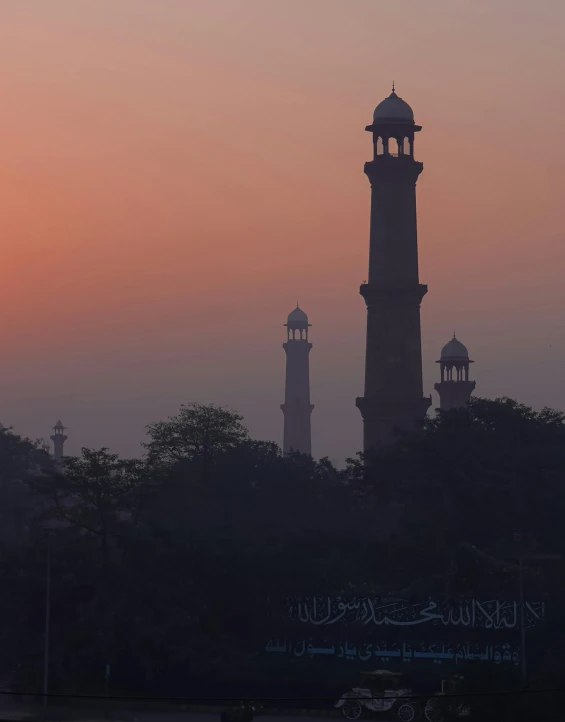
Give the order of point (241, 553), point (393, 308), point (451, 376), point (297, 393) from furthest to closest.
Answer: point (297, 393), point (451, 376), point (393, 308), point (241, 553)

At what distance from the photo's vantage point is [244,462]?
7244 centimetres

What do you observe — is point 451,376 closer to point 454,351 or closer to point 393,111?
point 454,351

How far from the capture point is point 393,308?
74750mm

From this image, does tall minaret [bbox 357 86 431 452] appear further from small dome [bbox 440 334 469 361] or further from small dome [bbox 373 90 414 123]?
small dome [bbox 440 334 469 361]

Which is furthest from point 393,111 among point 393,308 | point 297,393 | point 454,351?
point 297,393

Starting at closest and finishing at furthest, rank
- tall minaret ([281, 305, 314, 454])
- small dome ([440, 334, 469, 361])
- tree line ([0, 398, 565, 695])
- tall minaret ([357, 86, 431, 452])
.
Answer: tree line ([0, 398, 565, 695]) < tall minaret ([357, 86, 431, 452]) < small dome ([440, 334, 469, 361]) < tall minaret ([281, 305, 314, 454])

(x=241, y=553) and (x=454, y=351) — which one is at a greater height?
(x=454, y=351)

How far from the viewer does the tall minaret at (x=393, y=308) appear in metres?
74.7

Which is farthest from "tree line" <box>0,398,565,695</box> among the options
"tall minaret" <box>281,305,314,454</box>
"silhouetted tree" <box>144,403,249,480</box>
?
"tall minaret" <box>281,305,314,454</box>

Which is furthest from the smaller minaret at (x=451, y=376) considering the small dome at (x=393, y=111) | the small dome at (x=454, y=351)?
the small dome at (x=393, y=111)

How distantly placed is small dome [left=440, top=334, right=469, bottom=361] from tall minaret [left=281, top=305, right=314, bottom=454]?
31996 millimetres

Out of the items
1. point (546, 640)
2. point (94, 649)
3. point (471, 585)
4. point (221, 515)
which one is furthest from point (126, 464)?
point (546, 640)

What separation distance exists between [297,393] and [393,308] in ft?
197

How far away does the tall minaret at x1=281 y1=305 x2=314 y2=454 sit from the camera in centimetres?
13088
